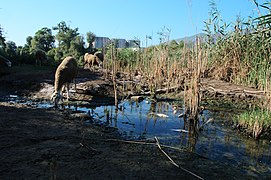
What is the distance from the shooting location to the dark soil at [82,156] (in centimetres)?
219

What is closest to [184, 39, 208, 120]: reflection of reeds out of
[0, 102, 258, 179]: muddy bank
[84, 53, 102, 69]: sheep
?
[0, 102, 258, 179]: muddy bank

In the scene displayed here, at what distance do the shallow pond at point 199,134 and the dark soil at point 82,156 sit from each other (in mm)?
242

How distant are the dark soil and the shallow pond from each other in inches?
9.5

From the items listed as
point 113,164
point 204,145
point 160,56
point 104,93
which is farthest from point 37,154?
point 160,56

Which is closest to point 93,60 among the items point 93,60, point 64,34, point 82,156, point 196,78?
point 93,60

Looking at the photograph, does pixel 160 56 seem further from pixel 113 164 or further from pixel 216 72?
pixel 113 164

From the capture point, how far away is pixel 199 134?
3.64 metres

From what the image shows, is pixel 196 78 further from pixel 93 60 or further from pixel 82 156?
pixel 93 60

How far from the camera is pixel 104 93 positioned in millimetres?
7145

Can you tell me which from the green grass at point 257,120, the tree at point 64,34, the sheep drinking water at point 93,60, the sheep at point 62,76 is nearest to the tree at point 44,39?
the tree at point 64,34

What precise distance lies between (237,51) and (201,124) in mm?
3718

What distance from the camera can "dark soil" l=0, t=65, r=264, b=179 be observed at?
219 centimetres

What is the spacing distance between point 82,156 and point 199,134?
191cm

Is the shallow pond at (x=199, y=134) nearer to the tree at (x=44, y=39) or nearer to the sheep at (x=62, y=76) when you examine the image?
the sheep at (x=62, y=76)
